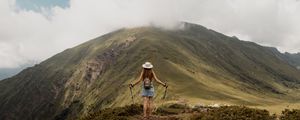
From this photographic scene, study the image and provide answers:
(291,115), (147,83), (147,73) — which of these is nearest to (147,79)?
(147,83)

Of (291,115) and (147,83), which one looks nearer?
(147,83)

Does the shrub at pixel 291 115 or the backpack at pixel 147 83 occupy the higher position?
the backpack at pixel 147 83

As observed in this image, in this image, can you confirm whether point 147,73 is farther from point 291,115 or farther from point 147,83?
point 291,115

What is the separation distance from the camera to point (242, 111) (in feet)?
134

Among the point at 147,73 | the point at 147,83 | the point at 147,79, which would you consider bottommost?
the point at 147,83

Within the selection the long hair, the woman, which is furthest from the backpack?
the long hair

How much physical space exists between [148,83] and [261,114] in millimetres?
11758

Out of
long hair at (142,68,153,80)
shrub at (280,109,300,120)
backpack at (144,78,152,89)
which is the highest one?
long hair at (142,68,153,80)

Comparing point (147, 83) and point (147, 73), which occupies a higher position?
point (147, 73)

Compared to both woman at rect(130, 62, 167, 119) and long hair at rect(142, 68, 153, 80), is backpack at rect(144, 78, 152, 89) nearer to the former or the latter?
woman at rect(130, 62, 167, 119)

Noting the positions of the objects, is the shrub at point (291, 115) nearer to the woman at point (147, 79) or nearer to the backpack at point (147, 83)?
the woman at point (147, 79)

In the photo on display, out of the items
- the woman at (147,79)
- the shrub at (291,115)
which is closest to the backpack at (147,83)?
the woman at (147,79)

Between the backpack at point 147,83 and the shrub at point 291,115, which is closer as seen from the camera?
the backpack at point 147,83

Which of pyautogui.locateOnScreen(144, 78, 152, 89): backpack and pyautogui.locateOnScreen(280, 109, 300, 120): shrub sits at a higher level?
pyautogui.locateOnScreen(144, 78, 152, 89): backpack
